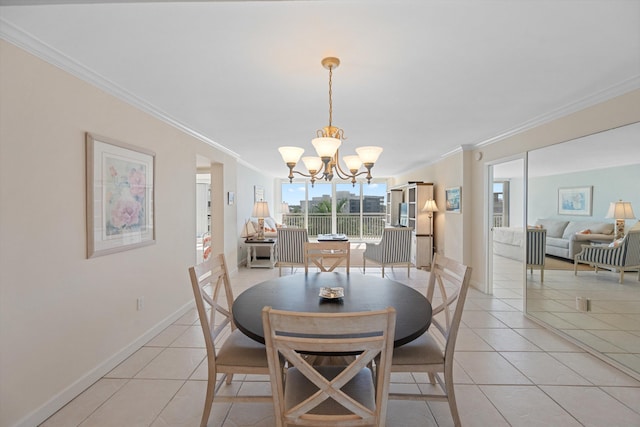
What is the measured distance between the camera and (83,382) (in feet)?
6.95

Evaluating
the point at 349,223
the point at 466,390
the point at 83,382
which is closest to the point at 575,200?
the point at 466,390

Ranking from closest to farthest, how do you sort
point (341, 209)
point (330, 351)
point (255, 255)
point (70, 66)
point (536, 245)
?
1. point (330, 351)
2. point (70, 66)
3. point (536, 245)
4. point (255, 255)
5. point (341, 209)

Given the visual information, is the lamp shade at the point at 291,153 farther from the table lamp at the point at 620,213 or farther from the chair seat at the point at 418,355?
the table lamp at the point at 620,213

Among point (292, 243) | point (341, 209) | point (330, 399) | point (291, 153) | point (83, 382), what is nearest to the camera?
point (330, 399)

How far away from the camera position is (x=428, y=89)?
2.48m

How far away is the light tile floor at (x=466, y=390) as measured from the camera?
6.09ft

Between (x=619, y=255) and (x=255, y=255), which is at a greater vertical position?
(x=619, y=255)

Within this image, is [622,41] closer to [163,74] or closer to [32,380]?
[163,74]

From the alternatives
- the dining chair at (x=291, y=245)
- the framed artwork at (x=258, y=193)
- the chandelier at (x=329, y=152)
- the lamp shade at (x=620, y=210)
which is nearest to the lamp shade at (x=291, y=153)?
the chandelier at (x=329, y=152)

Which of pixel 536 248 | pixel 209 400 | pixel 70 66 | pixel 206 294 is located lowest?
pixel 209 400

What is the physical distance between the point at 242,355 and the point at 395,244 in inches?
161

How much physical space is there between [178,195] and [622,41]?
3.98m

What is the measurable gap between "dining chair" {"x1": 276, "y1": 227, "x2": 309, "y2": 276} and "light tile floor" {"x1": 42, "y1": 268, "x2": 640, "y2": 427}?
2481mm

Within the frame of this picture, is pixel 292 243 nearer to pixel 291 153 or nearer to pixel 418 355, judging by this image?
pixel 291 153
